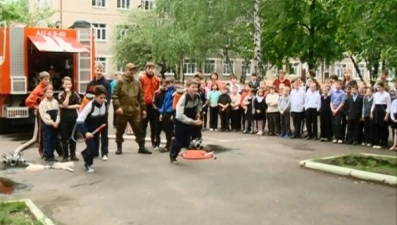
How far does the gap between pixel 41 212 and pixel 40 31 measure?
9564 millimetres

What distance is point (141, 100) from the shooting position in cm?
1164

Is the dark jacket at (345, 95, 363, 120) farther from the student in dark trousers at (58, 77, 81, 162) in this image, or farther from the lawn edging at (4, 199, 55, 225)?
the lawn edging at (4, 199, 55, 225)

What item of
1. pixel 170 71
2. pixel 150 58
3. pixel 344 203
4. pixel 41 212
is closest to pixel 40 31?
pixel 41 212

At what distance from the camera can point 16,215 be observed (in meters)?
6.69

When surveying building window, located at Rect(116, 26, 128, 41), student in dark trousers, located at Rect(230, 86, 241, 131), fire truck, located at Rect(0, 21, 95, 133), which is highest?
building window, located at Rect(116, 26, 128, 41)

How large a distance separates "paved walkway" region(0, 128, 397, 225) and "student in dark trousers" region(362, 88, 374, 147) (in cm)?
329

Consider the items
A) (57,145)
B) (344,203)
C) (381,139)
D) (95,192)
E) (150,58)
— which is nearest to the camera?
(344,203)

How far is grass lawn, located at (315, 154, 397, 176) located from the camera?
9.76 m

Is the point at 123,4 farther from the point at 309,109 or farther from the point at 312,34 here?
the point at 309,109

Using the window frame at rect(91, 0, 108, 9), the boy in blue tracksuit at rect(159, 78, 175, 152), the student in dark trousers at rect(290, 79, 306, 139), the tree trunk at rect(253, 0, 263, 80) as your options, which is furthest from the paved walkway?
the window frame at rect(91, 0, 108, 9)

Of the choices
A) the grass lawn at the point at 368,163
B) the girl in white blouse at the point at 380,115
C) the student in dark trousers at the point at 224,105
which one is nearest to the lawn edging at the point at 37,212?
the grass lawn at the point at 368,163

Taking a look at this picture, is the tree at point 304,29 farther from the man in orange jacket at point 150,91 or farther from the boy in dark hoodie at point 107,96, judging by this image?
the boy in dark hoodie at point 107,96

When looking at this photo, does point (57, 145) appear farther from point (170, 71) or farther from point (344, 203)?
point (170, 71)

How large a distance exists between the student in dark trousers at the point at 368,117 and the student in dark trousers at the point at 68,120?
7.40 metres
